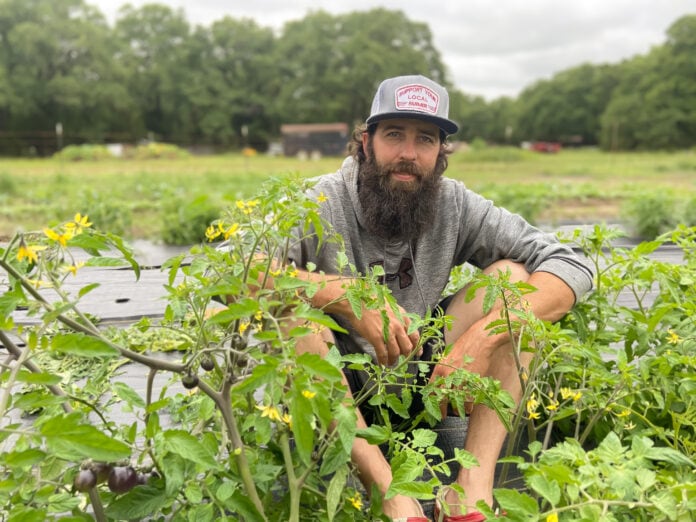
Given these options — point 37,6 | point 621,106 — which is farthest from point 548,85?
point 37,6

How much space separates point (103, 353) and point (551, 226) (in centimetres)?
523

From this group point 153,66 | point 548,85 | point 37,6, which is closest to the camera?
point 37,6

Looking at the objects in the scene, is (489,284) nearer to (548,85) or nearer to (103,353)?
(103,353)

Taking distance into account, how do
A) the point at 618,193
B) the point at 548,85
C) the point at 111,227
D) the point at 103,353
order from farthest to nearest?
the point at 548,85, the point at 618,193, the point at 111,227, the point at 103,353

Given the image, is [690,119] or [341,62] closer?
[690,119]

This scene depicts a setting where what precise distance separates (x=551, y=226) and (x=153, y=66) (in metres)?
41.0

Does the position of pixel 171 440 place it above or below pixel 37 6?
below

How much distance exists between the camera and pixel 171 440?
99cm

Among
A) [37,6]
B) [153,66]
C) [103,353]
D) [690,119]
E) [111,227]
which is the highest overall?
[37,6]

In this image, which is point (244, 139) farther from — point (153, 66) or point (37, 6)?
point (37, 6)

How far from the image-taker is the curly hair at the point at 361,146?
7.06 ft

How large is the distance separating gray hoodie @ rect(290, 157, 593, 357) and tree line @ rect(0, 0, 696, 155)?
105 feet

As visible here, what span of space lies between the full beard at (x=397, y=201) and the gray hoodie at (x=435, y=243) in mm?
38

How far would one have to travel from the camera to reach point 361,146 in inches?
88.5
